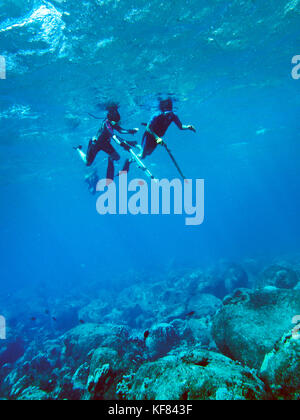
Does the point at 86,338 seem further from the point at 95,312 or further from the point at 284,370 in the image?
the point at 95,312

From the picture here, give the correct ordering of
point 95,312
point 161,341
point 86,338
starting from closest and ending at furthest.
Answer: point 161,341
point 86,338
point 95,312

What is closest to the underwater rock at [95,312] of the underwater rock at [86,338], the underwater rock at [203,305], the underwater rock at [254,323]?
the underwater rock at [86,338]

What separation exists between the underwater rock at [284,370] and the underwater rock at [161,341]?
4.68m

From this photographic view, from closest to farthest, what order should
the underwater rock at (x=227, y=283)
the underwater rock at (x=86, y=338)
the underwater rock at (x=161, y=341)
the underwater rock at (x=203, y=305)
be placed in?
the underwater rock at (x=161, y=341) < the underwater rock at (x=86, y=338) < the underwater rock at (x=203, y=305) < the underwater rock at (x=227, y=283)

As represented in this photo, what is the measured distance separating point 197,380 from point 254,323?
2734 mm

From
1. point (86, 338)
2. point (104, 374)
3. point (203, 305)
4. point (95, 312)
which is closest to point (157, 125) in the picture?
point (104, 374)

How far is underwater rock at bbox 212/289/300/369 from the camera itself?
4.96 m

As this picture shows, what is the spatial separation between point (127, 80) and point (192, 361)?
14.3 m

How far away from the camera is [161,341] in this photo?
813 cm

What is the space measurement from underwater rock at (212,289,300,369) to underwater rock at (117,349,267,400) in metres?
1.29

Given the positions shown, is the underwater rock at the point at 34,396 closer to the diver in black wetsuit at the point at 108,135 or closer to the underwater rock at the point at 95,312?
the diver in black wetsuit at the point at 108,135

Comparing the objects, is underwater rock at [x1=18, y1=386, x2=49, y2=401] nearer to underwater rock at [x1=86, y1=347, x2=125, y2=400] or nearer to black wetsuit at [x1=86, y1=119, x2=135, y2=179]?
underwater rock at [x1=86, y1=347, x2=125, y2=400]

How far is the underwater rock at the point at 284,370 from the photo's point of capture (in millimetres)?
3447

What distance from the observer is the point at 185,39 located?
11477 mm
